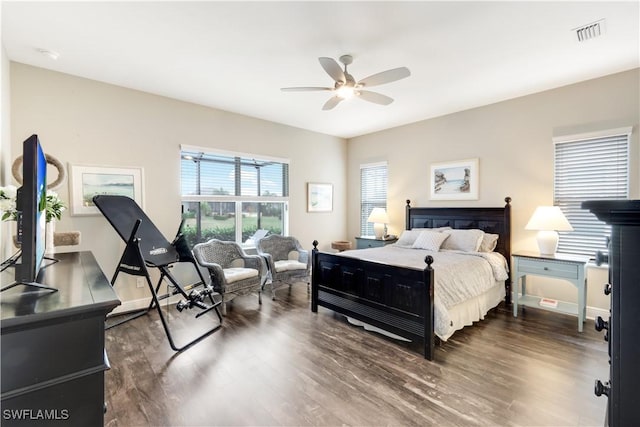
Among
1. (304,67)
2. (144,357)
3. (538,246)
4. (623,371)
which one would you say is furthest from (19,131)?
(538,246)

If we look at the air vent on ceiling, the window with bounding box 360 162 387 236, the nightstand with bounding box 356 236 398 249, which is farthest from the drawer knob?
the window with bounding box 360 162 387 236

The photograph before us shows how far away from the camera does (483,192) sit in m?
4.44

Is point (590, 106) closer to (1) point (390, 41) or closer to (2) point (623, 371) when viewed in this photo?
(1) point (390, 41)

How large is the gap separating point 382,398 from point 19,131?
423cm

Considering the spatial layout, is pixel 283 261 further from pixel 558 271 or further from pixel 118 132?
pixel 558 271

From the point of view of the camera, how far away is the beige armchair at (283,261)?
4.35 metres

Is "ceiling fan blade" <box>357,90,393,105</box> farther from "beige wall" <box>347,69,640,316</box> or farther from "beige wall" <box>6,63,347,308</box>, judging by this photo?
"beige wall" <box>6,63,347,308</box>

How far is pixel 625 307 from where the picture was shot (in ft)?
2.34

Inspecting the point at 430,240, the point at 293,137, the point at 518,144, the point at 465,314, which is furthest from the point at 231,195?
the point at 518,144

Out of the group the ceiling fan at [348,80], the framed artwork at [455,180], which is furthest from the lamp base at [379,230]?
the ceiling fan at [348,80]

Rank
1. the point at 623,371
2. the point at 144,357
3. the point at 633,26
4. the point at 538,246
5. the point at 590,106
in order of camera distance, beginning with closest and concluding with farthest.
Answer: the point at 623,371 → the point at 633,26 → the point at 144,357 → the point at 590,106 → the point at 538,246

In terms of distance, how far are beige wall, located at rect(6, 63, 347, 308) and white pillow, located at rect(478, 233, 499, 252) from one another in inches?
134

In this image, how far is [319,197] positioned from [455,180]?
7.95ft

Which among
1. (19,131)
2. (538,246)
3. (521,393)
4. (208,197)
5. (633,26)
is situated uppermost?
(633,26)
